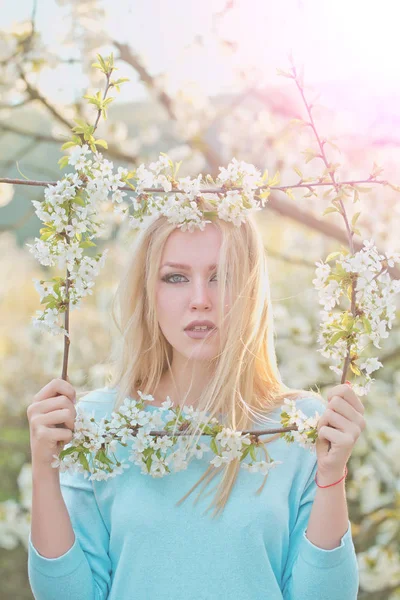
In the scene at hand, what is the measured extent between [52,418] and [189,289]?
376mm

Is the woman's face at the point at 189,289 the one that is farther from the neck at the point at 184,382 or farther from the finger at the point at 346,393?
the finger at the point at 346,393

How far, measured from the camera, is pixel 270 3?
→ 9.45 ft

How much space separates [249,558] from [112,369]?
550 mm

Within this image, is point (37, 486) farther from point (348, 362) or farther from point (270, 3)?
point (270, 3)

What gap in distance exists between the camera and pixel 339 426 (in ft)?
4.26

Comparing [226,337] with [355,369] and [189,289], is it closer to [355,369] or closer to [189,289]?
[189,289]

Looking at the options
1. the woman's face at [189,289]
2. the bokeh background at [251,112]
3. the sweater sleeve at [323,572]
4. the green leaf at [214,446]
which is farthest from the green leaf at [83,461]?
the bokeh background at [251,112]

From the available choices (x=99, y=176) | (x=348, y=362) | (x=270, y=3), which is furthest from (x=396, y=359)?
(x=99, y=176)

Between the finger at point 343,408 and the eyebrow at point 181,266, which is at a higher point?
the eyebrow at point 181,266

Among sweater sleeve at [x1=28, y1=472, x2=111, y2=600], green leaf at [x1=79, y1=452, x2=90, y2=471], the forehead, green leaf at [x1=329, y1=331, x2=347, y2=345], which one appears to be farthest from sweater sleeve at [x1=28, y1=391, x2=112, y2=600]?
green leaf at [x1=329, y1=331, x2=347, y2=345]

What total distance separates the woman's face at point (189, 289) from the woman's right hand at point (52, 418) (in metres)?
0.28

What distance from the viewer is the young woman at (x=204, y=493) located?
1.43 meters

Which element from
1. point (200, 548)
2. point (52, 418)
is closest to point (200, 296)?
point (52, 418)

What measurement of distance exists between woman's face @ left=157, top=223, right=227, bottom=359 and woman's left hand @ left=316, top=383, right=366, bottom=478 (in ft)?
1.01
